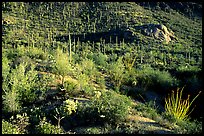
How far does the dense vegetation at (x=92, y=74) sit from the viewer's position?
12219 mm

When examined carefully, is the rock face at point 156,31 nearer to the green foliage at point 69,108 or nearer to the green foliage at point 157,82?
the green foliage at point 157,82

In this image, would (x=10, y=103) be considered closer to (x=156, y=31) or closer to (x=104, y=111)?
(x=104, y=111)

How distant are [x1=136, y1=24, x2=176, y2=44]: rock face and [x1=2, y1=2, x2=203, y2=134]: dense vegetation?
60 centimetres

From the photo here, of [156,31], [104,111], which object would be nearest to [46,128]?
[104,111]

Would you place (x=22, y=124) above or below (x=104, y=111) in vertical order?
below

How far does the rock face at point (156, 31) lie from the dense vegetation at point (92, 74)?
600mm

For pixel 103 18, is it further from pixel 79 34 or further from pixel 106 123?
pixel 106 123

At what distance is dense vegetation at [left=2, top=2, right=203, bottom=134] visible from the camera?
40.1 feet

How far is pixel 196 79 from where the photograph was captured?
20.0m

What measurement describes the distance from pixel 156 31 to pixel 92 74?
23.1m

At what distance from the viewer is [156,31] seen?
4147cm

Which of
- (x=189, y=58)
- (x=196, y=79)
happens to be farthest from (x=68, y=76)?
(x=189, y=58)

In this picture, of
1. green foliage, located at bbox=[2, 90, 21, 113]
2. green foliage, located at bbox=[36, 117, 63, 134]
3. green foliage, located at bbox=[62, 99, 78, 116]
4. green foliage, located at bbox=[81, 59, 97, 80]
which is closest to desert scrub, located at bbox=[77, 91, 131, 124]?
green foliage, located at bbox=[62, 99, 78, 116]

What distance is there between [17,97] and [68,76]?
4231 millimetres
